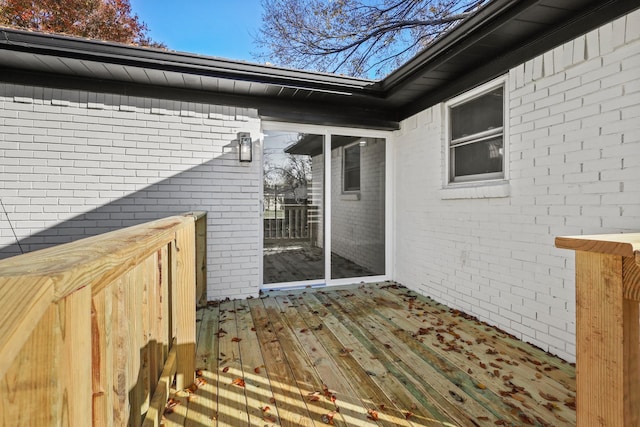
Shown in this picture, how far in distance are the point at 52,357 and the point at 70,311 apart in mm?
85

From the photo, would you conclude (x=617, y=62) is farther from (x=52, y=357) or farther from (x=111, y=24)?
(x=111, y=24)

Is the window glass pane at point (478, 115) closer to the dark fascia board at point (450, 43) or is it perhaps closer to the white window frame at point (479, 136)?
the white window frame at point (479, 136)

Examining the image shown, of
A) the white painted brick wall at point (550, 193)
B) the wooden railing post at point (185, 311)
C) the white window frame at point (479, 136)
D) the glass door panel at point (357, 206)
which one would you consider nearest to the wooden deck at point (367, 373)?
the wooden railing post at point (185, 311)

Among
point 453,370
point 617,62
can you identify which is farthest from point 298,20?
point 453,370

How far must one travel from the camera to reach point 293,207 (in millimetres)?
4484

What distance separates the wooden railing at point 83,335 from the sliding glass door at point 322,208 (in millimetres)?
2678

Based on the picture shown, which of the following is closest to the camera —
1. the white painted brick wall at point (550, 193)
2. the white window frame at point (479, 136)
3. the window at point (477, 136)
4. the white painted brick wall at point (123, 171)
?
the white painted brick wall at point (550, 193)

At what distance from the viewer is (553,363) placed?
2.49 meters

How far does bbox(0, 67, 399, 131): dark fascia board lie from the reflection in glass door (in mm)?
287

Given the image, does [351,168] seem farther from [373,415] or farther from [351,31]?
[351,31]

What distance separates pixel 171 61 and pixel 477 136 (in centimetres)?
323

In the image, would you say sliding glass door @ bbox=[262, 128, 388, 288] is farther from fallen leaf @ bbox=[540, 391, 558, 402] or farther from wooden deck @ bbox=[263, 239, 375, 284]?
fallen leaf @ bbox=[540, 391, 558, 402]

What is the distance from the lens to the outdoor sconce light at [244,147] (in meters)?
4.03

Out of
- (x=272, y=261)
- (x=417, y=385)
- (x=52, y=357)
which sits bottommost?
(x=417, y=385)
